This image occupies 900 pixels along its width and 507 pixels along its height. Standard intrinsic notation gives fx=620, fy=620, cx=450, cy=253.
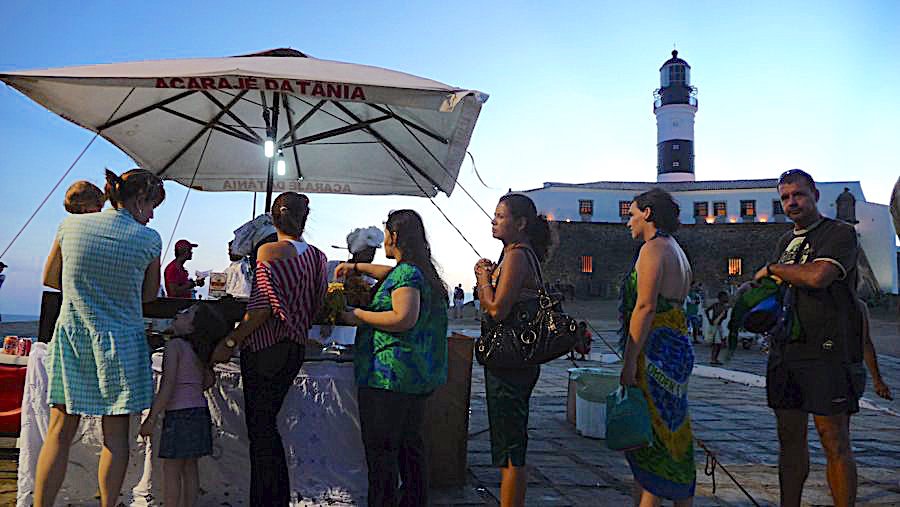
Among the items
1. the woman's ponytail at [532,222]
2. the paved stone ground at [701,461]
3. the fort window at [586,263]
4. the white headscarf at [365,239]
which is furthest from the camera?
the fort window at [586,263]

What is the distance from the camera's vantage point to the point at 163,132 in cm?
625

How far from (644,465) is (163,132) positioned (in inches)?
219

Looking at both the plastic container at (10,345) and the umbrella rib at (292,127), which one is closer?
the plastic container at (10,345)

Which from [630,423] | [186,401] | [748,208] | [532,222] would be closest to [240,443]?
[186,401]

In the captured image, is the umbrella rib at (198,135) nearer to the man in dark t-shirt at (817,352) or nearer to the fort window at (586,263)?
the man in dark t-shirt at (817,352)

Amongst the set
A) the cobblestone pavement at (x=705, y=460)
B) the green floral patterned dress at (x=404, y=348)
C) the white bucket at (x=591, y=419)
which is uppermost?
the green floral patterned dress at (x=404, y=348)

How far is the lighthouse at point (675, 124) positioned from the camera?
54.1 meters

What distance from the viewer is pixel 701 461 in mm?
5145

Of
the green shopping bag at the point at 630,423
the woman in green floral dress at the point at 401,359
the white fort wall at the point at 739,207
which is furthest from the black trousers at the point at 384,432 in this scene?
the white fort wall at the point at 739,207

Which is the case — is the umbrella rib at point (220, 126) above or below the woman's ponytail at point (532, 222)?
above

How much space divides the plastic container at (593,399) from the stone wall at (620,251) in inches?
1718

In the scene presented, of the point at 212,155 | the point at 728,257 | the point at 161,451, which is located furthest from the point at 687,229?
the point at 161,451

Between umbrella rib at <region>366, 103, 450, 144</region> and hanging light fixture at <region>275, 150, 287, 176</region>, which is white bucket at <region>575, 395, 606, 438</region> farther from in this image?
hanging light fixture at <region>275, 150, 287, 176</region>

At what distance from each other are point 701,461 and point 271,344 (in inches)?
153
